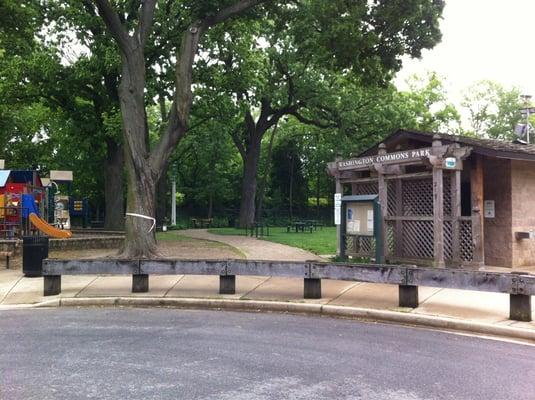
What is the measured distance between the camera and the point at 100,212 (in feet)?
140

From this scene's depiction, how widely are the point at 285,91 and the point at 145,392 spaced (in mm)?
27263

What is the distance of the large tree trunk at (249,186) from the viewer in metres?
34.1

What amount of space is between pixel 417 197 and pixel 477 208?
1.82 metres

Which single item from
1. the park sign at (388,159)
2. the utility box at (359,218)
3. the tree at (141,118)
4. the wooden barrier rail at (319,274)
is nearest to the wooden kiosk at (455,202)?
the park sign at (388,159)

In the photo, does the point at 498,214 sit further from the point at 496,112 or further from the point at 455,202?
the point at 496,112

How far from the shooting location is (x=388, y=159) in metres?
13.6

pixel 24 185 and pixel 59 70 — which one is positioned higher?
pixel 59 70

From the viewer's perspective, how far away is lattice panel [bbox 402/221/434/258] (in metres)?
13.5

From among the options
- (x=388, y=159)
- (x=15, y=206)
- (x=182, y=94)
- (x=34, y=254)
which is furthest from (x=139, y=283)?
(x=15, y=206)

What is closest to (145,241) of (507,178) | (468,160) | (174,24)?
(468,160)

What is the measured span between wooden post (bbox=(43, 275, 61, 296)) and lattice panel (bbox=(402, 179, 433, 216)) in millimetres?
9011

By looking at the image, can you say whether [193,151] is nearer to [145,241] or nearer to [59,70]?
[59,70]

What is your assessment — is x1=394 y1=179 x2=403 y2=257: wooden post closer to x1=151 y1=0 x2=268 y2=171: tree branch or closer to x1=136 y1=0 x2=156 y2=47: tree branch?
x1=151 y1=0 x2=268 y2=171: tree branch

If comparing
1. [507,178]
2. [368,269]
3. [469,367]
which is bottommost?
[469,367]
